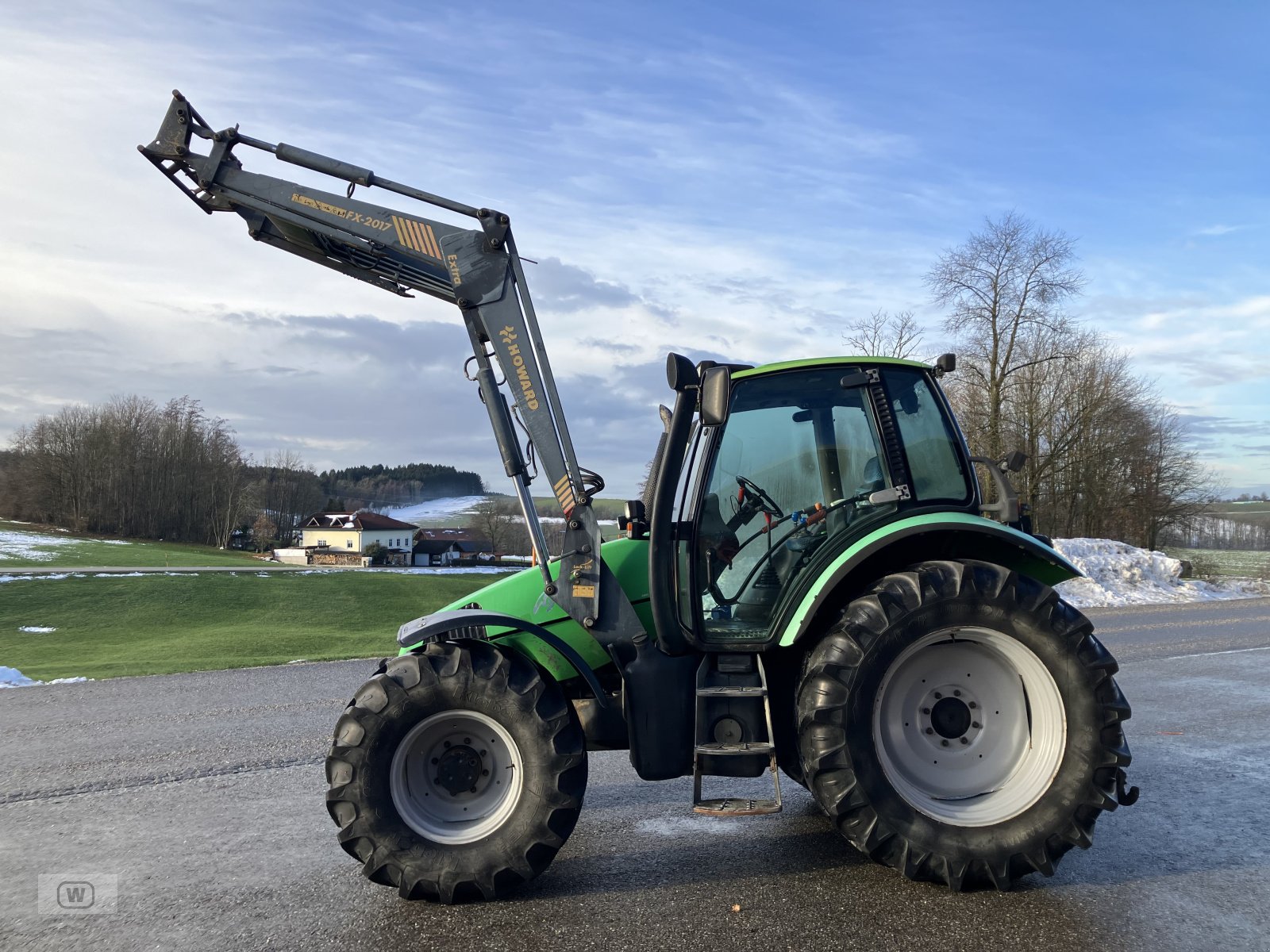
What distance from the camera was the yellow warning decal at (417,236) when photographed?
466 cm

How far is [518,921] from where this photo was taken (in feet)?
12.1

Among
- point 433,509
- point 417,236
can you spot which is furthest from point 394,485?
point 417,236

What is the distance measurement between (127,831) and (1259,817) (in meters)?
6.17

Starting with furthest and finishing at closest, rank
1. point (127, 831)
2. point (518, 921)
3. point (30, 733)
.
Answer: point (30, 733), point (127, 831), point (518, 921)

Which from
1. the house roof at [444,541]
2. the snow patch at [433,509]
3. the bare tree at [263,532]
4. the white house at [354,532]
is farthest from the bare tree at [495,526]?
→ the snow patch at [433,509]

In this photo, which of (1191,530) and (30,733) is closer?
(30,733)

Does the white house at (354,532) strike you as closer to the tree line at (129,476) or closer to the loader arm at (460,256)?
the tree line at (129,476)

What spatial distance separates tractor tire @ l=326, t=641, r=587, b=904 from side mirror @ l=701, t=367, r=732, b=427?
139cm

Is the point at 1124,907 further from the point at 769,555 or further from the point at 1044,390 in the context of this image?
the point at 1044,390

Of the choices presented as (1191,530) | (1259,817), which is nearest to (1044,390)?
(1191,530)

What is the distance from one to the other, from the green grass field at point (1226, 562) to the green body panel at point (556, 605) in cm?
2941

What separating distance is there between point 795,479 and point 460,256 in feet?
6.69

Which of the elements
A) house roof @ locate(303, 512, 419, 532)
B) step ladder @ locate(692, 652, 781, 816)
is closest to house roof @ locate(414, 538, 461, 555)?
house roof @ locate(303, 512, 419, 532)

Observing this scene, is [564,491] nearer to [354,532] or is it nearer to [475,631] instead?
[475,631]
